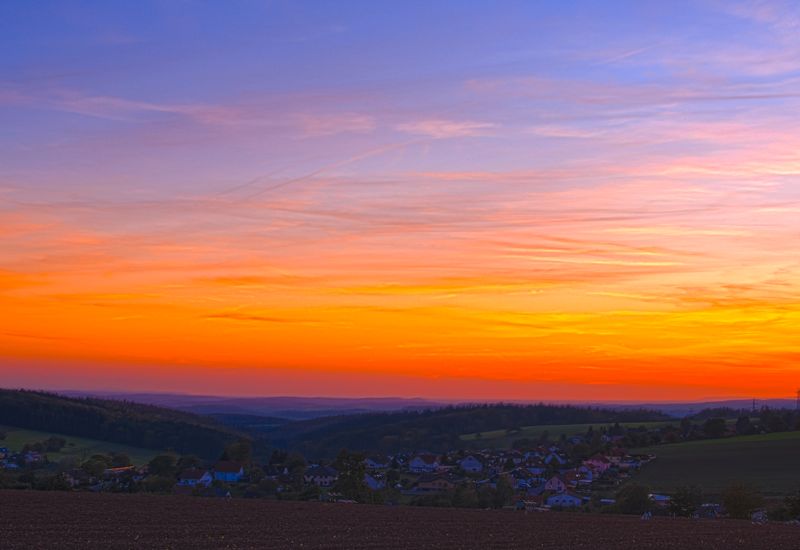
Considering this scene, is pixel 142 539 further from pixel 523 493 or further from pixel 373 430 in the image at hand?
pixel 373 430

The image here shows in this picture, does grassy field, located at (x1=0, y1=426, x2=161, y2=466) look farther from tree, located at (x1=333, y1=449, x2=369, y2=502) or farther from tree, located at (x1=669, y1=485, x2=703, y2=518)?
tree, located at (x1=669, y1=485, x2=703, y2=518)

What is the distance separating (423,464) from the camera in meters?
114

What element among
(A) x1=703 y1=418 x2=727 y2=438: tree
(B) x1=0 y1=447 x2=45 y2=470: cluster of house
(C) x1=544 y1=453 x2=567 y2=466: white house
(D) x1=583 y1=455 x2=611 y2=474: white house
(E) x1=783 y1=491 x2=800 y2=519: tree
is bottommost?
(B) x1=0 y1=447 x2=45 y2=470: cluster of house

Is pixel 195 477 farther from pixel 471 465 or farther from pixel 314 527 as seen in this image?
pixel 314 527

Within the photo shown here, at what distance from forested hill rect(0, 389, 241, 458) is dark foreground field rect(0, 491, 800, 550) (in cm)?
8690

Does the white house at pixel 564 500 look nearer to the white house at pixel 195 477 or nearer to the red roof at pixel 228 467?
the white house at pixel 195 477

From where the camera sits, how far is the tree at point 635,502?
196 ft

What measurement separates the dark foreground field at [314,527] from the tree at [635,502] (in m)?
13.6

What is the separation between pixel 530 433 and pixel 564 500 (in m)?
104

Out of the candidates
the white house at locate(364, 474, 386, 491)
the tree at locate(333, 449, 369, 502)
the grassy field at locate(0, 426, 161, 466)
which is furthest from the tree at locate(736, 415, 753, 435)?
the tree at locate(333, 449, 369, 502)

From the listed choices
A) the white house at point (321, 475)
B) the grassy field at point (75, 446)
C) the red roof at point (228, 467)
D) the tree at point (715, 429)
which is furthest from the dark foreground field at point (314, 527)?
the tree at point (715, 429)

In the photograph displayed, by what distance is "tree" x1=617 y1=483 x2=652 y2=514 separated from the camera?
5984 cm

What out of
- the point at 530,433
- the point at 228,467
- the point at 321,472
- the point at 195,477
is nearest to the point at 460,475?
the point at 321,472

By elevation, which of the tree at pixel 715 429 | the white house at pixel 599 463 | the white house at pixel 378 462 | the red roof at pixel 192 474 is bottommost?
the white house at pixel 378 462
